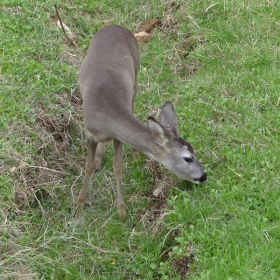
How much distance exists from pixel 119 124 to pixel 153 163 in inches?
33.9

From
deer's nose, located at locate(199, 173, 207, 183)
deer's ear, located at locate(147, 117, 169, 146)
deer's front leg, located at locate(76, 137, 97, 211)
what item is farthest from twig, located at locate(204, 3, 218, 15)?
deer's nose, located at locate(199, 173, 207, 183)

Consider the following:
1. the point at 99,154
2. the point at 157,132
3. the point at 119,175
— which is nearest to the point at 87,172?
the point at 119,175

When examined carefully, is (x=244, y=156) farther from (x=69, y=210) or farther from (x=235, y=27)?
(x=235, y=27)

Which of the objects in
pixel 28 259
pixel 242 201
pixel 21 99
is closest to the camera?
pixel 28 259

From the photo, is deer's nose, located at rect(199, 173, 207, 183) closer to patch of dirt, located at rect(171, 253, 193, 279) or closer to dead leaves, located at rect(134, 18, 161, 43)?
patch of dirt, located at rect(171, 253, 193, 279)

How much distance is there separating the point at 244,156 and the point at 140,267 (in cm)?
155

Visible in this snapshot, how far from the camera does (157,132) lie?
5.45 metres

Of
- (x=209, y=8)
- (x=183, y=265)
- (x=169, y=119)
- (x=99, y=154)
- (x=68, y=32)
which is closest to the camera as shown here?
(x=183, y=265)

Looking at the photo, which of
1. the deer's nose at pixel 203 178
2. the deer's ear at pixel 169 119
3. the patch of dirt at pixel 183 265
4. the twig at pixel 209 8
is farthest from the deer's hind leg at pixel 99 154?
the twig at pixel 209 8

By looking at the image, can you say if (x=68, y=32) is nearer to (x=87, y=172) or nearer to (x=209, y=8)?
(x=209, y=8)

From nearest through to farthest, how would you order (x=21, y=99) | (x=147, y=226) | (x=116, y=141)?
(x=147, y=226) < (x=116, y=141) < (x=21, y=99)

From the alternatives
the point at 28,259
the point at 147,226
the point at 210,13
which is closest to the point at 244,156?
the point at 147,226

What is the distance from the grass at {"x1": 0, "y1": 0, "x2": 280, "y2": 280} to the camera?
4926 mm

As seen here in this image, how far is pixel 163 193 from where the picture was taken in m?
5.79
